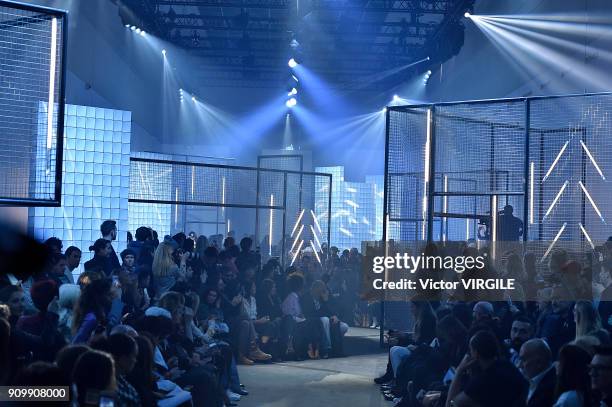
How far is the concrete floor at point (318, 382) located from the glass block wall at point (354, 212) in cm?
749

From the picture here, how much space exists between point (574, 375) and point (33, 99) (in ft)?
11.0

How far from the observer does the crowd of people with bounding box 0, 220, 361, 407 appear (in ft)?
12.5

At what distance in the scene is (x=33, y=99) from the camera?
4312mm

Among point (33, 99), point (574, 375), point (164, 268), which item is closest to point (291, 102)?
point (164, 268)

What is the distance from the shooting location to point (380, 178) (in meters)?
18.8

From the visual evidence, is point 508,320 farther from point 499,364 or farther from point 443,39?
point 443,39

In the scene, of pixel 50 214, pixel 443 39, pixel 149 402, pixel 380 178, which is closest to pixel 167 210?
pixel 50 214

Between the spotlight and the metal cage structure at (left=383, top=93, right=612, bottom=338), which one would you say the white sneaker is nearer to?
the metal cage structure at (left=383, top=93, right=612, bottom=338)

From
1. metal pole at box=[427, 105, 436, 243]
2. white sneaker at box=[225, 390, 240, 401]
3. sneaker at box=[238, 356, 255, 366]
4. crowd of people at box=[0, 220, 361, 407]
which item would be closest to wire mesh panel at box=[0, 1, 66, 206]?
crowd of people at box=[0, 220, 361, 407]

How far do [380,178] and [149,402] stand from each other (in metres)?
14.7

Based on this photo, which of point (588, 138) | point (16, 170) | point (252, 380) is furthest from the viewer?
point (588, 138)

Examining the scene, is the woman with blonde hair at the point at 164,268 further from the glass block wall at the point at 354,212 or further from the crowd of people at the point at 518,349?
Answer: the glass block wall at the point at 354,212

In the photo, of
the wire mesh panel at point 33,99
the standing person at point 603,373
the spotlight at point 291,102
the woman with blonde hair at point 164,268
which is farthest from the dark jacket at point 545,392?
the spotlight at point 291,102

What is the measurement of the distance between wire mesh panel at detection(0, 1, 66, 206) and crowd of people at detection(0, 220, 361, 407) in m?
0.77
